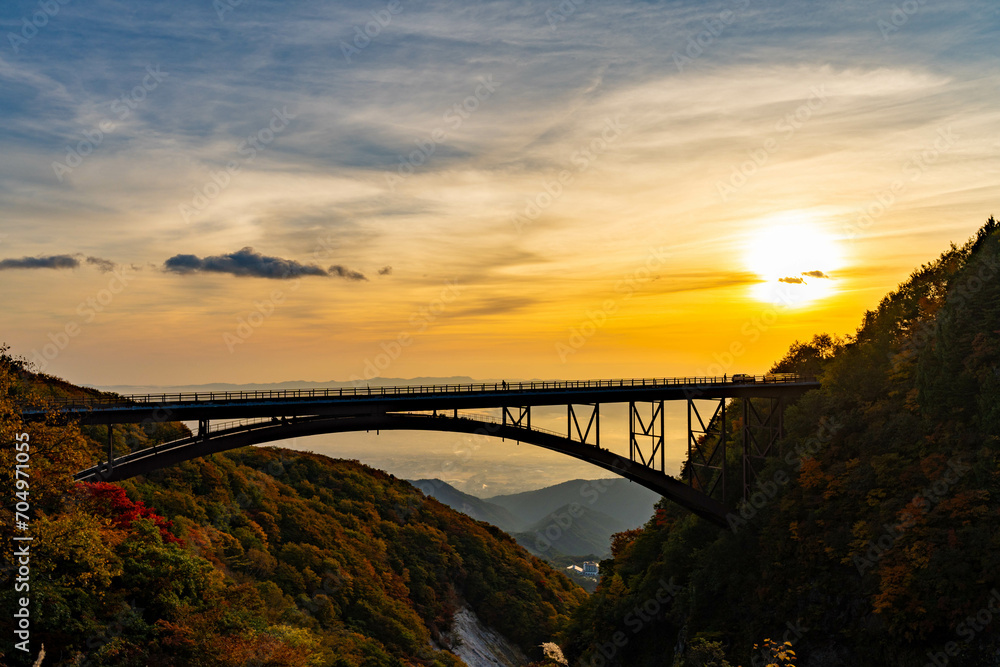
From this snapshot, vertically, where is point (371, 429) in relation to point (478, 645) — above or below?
above

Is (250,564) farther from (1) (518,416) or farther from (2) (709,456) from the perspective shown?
(2) (709,456)

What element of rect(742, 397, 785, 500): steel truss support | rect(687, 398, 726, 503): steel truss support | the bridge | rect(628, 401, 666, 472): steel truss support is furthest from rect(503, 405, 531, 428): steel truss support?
rect(742, 397, 785, 500): steel truss support

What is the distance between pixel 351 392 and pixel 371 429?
9.16ft

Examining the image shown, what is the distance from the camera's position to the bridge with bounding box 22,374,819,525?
120 ft

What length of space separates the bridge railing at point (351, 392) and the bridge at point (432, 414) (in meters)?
0.07

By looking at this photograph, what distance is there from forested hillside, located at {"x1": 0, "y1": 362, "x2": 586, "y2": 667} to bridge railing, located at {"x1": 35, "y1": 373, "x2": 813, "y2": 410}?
4.31 m

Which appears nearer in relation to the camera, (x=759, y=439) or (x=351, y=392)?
(x=351, y=392)

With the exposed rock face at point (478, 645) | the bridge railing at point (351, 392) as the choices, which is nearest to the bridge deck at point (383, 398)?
the bridge railing at point (351, 392)

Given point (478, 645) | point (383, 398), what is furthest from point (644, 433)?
point (478, 645)

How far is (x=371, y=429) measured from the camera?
1671 inches

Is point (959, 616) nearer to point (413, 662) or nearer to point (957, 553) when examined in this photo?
point (957, 553)

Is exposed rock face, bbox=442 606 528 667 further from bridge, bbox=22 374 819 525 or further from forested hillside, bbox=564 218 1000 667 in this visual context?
bridge, bbox=22 374 819 525

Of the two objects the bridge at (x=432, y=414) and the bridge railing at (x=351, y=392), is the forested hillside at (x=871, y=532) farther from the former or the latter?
the bridge railing at (x=351, y=392)

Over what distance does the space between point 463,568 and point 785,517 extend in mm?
50145
